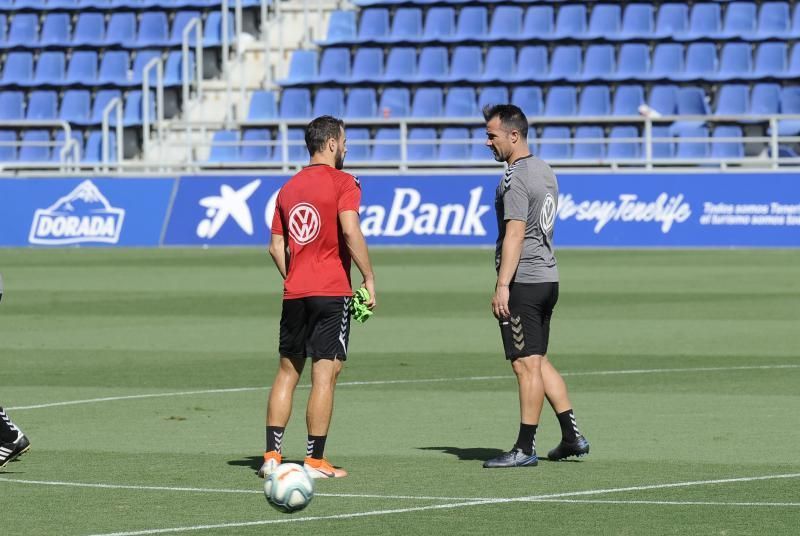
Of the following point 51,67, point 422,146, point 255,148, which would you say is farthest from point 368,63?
point 51,67

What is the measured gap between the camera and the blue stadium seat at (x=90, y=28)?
136ft

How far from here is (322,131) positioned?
9.54 meters

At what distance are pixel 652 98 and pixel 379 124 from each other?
5768 millimetres

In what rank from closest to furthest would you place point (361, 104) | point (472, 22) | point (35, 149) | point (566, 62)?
point (566, 62) < point (361, 104) < point (472, 22) < point (35, 149)

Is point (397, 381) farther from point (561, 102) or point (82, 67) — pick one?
point (82, 67)

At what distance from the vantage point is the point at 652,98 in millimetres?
35906

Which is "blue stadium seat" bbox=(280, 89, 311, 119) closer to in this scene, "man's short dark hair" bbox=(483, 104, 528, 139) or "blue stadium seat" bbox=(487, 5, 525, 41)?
"blue stadium seat" bbox=(487, 5, 525, 41)

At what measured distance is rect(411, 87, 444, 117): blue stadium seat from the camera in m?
37.2

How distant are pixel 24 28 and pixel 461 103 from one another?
1187 centimetres

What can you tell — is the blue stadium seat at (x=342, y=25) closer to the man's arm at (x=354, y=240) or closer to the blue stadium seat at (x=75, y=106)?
the blue stadium seat at (x=75, y=106)

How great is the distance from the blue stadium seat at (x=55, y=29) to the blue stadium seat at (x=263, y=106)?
19.4ft

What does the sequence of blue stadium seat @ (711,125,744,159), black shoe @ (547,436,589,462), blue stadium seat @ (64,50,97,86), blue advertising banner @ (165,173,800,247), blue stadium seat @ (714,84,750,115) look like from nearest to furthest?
black shoe @ (547,436,589,462) → blue advertising banner @ (165,173,800,247) → blue stadium seat @ (711,125,744,159) → blue stadium seat @ (714,84,750,115) → blue stadium seat @ (64,50,97,86)

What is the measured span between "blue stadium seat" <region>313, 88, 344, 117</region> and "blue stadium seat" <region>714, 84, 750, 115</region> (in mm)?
8144

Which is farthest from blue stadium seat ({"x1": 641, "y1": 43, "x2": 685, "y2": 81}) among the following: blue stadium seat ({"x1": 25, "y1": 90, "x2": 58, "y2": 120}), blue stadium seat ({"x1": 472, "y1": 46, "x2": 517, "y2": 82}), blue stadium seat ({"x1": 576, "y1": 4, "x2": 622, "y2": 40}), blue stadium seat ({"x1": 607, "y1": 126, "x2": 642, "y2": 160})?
blue stadium seat ({"x1": 25, "y1": 90, "x2": 58, "y2": 120})
